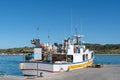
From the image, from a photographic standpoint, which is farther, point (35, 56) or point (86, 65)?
point (86, 65)

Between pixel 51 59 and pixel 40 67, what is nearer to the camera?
pixel 40 67

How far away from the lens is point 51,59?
168 feet

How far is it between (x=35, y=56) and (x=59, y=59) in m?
4.12

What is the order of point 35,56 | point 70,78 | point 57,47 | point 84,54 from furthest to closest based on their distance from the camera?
point 84,54, point 57,47, point 35,56, point 70,78

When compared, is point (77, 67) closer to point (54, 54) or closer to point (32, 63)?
point (54, 54)

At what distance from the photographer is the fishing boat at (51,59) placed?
49.2 metres

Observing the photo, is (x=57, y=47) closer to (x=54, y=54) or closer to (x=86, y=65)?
(x=54, y=54)

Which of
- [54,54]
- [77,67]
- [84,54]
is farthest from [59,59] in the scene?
[84,54]

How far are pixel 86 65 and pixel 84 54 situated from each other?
8.38 feet

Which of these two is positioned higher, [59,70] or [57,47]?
[57,47]

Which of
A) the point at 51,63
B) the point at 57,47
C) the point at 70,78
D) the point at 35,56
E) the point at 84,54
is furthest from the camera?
the point at 84,54

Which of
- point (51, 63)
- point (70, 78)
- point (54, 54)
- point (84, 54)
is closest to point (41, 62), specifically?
point (51, 63)

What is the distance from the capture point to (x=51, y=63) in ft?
161

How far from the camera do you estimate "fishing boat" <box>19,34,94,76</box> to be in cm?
4925
